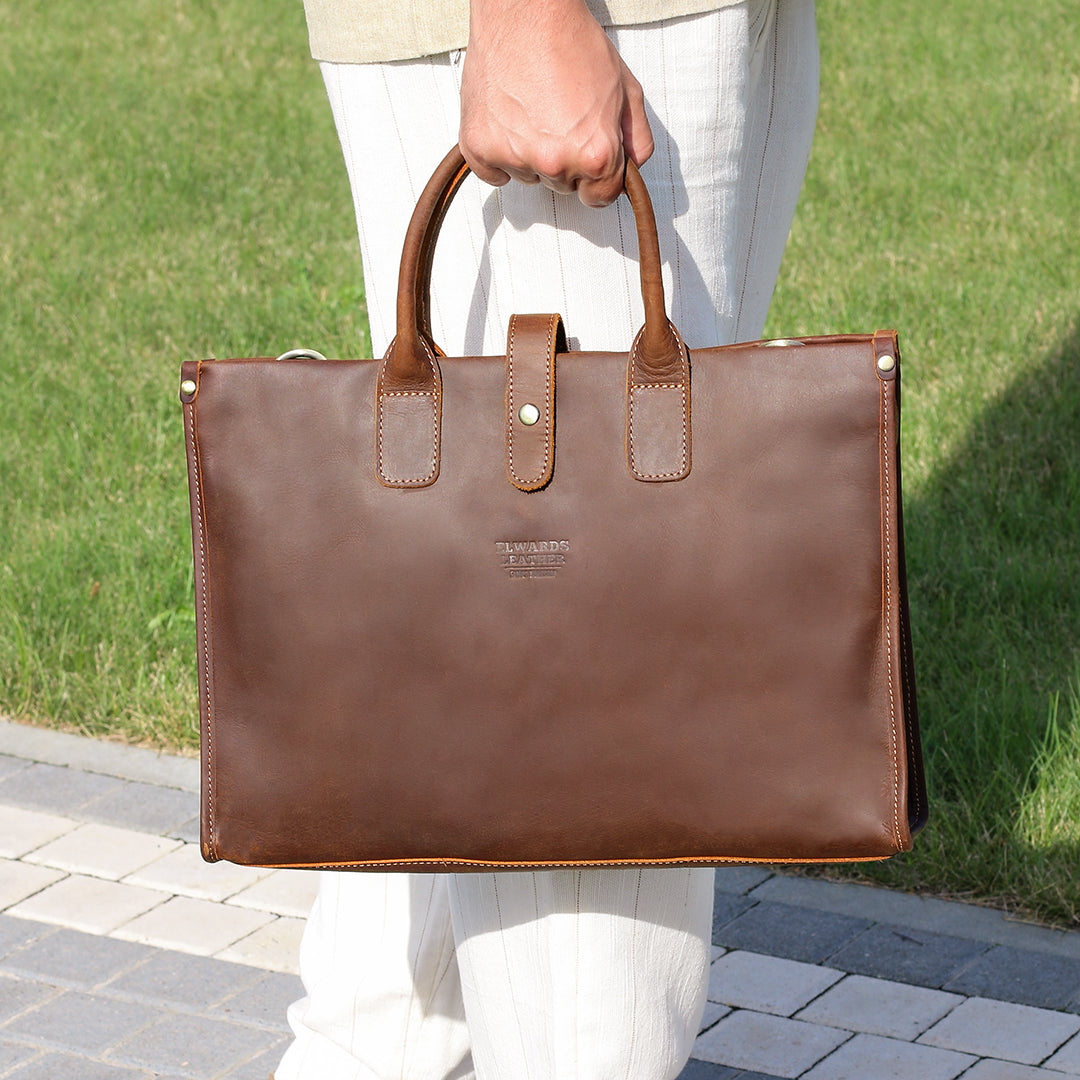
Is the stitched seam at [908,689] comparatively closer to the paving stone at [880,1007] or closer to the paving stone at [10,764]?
the paving stone at [880,1007]

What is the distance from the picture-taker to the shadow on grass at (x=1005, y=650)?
2869 mm

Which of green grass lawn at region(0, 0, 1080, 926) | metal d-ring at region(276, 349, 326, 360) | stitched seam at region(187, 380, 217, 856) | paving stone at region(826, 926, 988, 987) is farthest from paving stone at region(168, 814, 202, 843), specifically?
metal d-ring at region(276, 349, 326, 360)

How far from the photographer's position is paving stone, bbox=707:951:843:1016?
8.51 feet

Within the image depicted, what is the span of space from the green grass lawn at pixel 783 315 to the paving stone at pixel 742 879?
0.17 metres

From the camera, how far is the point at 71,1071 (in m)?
2.52

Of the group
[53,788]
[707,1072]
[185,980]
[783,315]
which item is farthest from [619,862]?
[783,315]

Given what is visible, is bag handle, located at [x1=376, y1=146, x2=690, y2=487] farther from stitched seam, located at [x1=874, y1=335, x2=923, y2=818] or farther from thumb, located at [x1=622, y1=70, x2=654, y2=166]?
stitched seam, located at [x1=874, y1=335, x2=923, y2=818]

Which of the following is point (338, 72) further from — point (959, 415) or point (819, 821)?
point (959, 415)

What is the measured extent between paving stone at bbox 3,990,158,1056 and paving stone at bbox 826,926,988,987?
115 cm

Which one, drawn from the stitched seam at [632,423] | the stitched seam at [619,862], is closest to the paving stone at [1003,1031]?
the stitched seam at [619,862]

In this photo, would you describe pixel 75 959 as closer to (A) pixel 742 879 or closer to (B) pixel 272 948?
(B) pixel 272 948

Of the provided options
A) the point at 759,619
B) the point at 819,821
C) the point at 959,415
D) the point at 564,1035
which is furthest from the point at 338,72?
the point at 959,415

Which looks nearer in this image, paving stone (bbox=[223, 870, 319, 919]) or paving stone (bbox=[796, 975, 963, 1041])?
paving stone (bbox=[796, 975, 963, 1041])

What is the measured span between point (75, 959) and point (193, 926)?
0.21m
